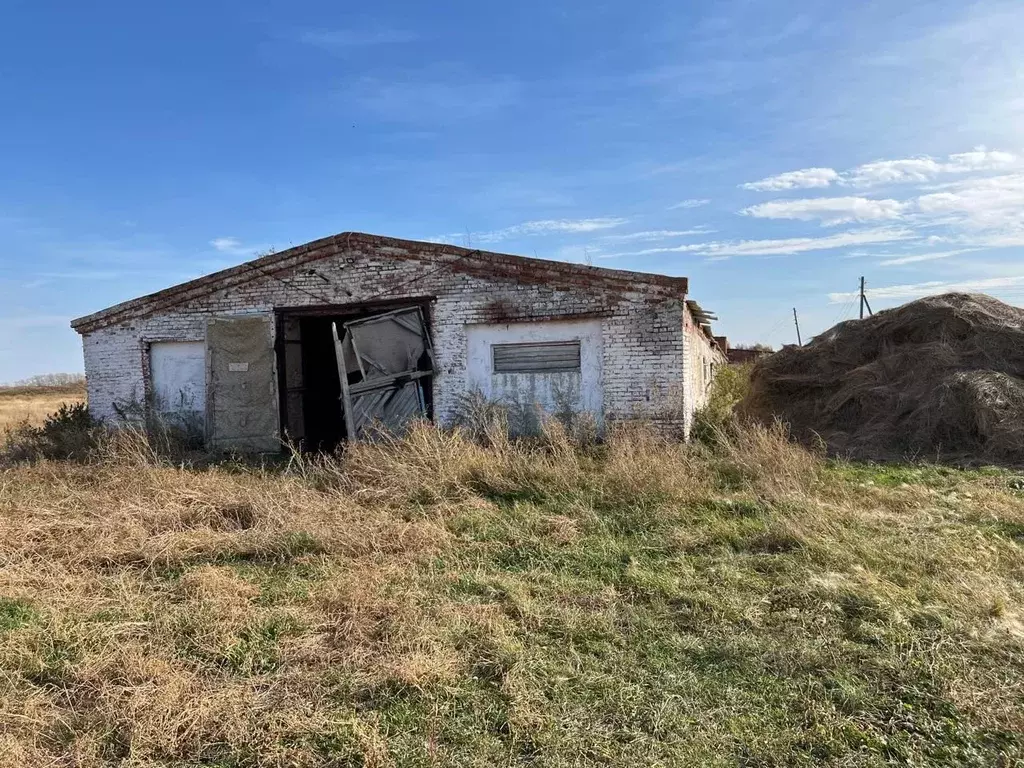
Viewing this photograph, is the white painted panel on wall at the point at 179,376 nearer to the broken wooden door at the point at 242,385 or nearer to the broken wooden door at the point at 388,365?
the broken wooden door at the point at 242,385

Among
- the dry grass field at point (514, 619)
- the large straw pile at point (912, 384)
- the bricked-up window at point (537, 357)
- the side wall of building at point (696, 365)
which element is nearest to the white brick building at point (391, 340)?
the bricked-up window at point (537, 357)

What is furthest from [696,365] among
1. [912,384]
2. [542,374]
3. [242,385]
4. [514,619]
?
[514,619]

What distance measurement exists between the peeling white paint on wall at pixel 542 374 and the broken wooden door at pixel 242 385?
3.70 m

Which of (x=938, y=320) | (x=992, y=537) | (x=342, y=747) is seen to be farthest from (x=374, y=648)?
(x=938, y=320)

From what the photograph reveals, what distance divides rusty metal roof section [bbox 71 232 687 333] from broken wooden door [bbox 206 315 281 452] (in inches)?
31.9

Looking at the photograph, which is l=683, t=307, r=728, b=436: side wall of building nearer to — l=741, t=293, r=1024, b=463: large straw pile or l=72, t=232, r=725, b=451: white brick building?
l=72, t=232, r=725, b=451: white brick building

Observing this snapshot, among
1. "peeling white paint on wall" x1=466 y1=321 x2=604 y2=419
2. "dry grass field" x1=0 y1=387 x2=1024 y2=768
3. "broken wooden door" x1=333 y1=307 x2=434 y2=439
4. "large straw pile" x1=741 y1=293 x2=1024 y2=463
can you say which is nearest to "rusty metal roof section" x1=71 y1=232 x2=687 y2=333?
"peeling white paint on wall" x1=466 y1=321 x2=604 y2=419

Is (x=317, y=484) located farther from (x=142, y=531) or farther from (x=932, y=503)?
(x=932, y=503)

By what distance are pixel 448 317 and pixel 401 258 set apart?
4.24 ft

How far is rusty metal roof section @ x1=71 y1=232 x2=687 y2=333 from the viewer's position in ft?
32.5

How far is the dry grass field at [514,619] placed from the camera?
3.20 m

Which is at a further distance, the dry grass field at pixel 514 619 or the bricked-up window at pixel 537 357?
the bricked-up window at pixel 537 357

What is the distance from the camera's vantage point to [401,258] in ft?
36.3

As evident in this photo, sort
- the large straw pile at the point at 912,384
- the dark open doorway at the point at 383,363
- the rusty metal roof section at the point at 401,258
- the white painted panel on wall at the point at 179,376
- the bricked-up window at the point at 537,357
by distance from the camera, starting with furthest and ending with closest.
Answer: the white painted panel on wall at the point at 179,376
the dark open doorway at the point at 383,363
the large straw pile at the point at 912,384
the bricked-up window at the point at 537,357
the rusty metal roof section at the point at 401,258
